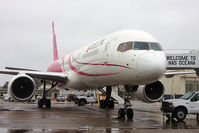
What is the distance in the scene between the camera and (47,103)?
22.4m

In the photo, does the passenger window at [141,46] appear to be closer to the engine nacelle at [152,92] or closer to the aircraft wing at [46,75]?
the engine nacelle at [152,92]

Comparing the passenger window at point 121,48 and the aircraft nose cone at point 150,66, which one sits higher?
the passenger window at point 121,48

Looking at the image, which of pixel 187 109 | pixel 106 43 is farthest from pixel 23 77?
pixel 187 109

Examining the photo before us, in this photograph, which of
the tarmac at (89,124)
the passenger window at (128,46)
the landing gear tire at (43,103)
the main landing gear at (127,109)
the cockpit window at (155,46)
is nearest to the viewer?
the tarmac at (89,124)

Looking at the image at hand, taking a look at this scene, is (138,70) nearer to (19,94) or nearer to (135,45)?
(135,45)

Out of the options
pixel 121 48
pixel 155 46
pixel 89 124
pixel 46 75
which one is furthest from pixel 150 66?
pixel 46 75

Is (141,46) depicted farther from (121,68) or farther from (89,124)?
(89,124)

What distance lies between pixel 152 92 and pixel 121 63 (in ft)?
15.2

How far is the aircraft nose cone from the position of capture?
11273 mm

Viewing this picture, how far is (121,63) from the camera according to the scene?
12.6 metres

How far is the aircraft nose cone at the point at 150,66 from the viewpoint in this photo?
11273 millimetres

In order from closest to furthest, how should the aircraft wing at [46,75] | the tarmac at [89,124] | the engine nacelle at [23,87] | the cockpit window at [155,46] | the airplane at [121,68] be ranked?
the tarmac at [89,124]
the airplane at [121,68]
the cockpit window at [155,46]
the engine nacelle at [23,87]
the aircraft wing at [46,75]

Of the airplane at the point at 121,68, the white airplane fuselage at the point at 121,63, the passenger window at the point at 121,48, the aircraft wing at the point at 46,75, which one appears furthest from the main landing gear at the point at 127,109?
the aircraft wing at the point at 46,75

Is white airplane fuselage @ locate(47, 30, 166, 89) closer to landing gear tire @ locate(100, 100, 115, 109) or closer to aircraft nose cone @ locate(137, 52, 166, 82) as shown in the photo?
aircraft nose cone @ locate(137, 52, 166, 82)
